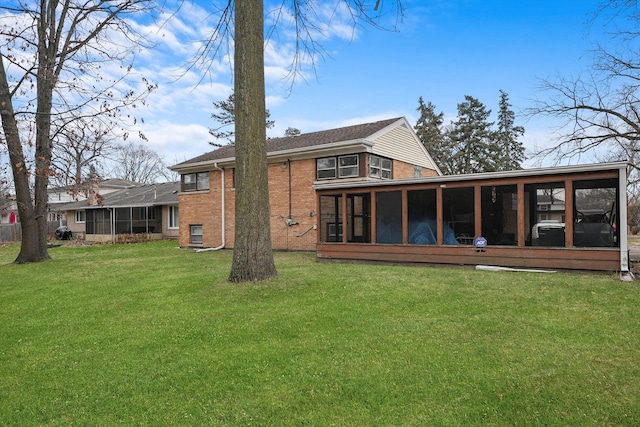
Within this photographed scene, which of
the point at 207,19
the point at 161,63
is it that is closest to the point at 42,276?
the point at 161,63

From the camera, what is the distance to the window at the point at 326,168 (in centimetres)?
1605

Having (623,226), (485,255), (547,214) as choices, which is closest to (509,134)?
(547,214)

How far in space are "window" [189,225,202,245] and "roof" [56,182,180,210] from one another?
6591 millimetres

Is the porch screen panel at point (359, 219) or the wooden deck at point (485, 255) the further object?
the porch screen panel at point (359, 219)

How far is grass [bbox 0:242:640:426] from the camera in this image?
10.5ft

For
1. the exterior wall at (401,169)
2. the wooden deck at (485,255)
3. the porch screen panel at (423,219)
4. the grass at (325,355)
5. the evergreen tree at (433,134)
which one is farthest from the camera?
the evergreen tree at (433,134)

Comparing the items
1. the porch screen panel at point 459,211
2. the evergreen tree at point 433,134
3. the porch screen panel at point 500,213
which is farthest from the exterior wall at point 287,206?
the evergreen tree at point 433,134

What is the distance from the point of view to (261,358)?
4.29m

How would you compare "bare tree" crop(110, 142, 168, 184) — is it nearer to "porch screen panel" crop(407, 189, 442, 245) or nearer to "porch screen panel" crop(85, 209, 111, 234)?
"porch screen panel" crop(85, 209, 111, 234)

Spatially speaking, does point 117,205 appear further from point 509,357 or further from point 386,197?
point 509,357

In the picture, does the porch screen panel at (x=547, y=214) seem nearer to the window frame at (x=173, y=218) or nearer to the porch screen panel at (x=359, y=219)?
the porch screen panel at (x=359, y=219)

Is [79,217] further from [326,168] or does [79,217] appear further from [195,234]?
[326,168]

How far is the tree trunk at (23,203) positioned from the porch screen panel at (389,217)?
10.9 metres

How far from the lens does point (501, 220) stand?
13.2 meters
